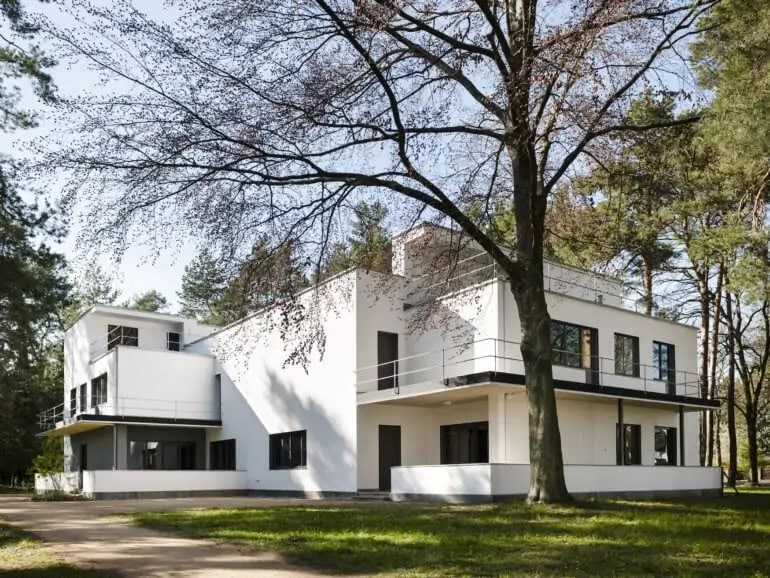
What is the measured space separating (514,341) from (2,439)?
A: 3106 cm

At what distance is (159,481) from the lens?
27891 millimetres

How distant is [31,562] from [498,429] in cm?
1387

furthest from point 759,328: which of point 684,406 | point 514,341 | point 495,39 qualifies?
point 495,39

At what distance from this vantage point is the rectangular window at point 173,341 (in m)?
36.1

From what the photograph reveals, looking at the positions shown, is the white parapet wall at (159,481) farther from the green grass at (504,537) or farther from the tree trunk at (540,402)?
the tree trunk at (540,402)

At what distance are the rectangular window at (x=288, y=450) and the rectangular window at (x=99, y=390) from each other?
27.6 feet

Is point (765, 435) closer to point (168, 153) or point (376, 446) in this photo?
point (376, 446)

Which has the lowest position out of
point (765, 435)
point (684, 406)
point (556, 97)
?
point (765, 435)

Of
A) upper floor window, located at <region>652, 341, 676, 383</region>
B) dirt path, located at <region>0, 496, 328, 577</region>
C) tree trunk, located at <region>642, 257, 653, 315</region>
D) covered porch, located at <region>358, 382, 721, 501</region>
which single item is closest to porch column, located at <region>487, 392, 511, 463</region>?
covered porch, located at <region>358, 382, 721, 501</region>

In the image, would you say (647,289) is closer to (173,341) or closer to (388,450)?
(388,450)

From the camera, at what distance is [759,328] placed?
129 feet

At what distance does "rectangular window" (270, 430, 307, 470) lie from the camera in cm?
2594

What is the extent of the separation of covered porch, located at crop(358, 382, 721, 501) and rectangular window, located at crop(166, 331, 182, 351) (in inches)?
599

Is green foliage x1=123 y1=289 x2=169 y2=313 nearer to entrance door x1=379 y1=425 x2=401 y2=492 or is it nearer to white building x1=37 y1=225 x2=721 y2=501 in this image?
white building x1=37 y1=225 x2=721 y2=501
